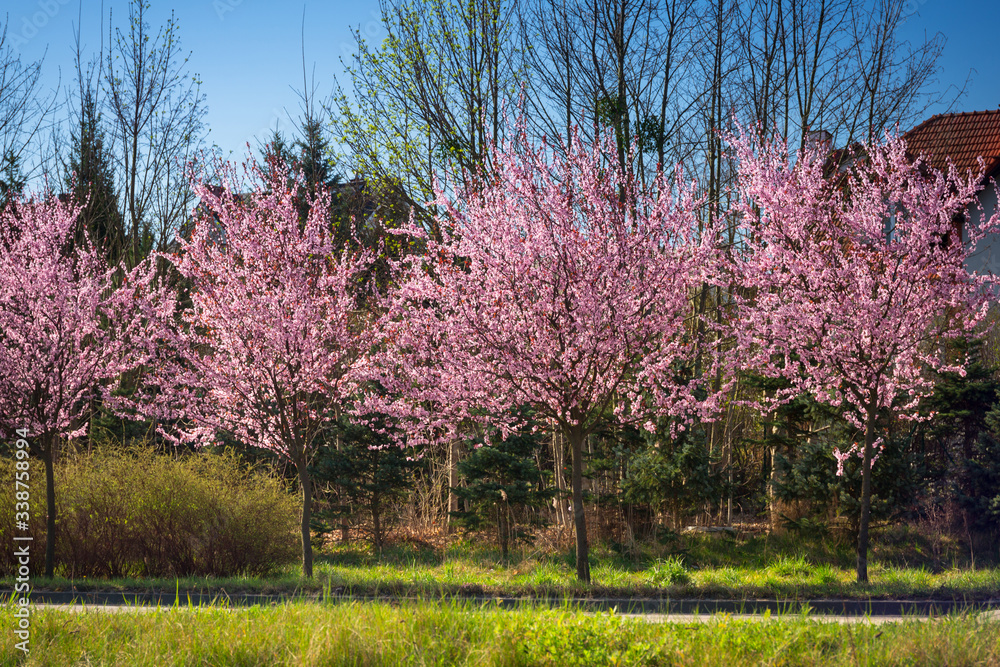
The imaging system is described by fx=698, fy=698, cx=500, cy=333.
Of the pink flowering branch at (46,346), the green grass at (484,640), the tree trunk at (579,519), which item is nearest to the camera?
the green grass at (484,640)

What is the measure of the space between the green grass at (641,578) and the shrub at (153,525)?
751mm

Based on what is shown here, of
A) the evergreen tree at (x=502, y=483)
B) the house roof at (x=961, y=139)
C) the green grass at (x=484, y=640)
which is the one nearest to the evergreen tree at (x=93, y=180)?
the evergreen tree at (x=502, y=483)

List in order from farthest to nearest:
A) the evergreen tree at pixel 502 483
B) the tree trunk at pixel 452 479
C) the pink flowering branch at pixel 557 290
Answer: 1. the tree trunk at pixel 452 479
2. the evergreen tree at pixel 502 483
3. the pink flowering branch at pixel 557 290

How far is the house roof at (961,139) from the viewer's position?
21.0m

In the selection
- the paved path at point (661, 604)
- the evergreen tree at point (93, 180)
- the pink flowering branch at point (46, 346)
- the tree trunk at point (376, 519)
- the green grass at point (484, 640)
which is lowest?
the tree trunk at point (376, 519)

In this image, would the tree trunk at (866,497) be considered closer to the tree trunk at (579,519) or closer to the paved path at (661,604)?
the paved path at (661,604)

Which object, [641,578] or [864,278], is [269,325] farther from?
[864,278]

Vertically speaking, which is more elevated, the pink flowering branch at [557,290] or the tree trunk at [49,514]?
the pink flowering branch at [557,290]

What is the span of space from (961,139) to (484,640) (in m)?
23.9

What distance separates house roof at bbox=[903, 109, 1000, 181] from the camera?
827 inches

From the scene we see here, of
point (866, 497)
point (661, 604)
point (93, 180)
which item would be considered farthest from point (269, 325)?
point (93, 180)

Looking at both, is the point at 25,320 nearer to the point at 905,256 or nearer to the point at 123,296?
the point at 123,296

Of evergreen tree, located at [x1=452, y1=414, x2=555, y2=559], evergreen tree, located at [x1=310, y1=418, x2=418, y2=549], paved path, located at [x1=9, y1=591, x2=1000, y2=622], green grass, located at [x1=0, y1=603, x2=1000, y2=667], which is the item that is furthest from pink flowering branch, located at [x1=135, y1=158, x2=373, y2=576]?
evergreen tree, located at [x1=310, y1=418, x2=418, y2=549]

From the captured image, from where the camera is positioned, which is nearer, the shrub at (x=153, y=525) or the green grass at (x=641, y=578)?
the green grass at (x=641, y=578)
